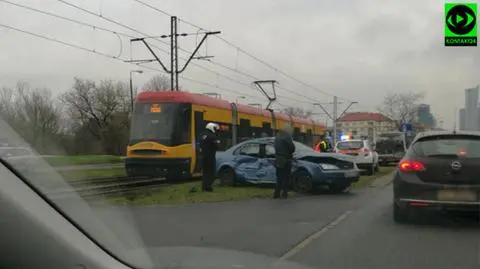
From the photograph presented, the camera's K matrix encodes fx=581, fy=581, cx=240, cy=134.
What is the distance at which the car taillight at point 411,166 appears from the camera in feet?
27.5

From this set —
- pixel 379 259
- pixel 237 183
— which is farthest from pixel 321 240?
pixel 237 183

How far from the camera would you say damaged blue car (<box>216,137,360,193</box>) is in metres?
13.3

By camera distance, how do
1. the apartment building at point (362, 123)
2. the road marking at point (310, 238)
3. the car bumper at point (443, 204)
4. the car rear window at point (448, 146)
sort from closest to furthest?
the road marking at point (310, 238)
the car bumper at point (443, 204)
the car rear window at point (448, 146)
the apartment building at point (362, 123)

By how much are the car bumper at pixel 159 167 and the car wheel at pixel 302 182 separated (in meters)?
5.85

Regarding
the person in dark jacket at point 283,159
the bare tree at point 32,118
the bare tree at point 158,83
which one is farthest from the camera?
the bare tree at point 158,83

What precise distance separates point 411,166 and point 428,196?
0.51m

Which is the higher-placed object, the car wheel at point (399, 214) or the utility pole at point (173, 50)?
the utility pole at point (173, 50)

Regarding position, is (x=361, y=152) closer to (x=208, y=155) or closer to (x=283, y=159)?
(x=208, y=155)

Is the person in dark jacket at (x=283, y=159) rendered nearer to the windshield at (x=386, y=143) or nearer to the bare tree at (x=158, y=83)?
the windshield at (x=386, y=143)

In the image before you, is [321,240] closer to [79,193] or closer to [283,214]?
[283,214]

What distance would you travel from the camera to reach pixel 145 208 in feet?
31.6

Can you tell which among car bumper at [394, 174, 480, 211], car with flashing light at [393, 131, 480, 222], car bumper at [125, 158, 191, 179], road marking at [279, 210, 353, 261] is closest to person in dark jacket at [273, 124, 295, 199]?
road marking at [279, 210, 353, 261]

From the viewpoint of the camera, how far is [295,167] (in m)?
13.7

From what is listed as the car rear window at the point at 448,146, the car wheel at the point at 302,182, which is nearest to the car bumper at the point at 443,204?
the car rear window at the point at 448,146
